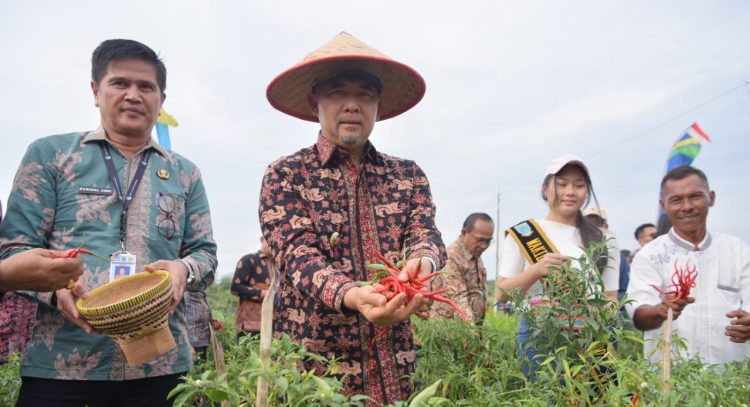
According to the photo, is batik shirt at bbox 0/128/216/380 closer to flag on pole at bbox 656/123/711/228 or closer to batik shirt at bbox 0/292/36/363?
batik shirt at bbox 0/292/36/363

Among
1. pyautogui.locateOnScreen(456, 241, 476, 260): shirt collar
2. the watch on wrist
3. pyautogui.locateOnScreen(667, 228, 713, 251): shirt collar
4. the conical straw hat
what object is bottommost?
the watch on wrist

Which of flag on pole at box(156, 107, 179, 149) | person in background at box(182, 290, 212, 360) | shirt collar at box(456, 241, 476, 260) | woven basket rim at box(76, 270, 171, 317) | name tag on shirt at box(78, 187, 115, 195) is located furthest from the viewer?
flag on pole at box(156, 107, 179, 149)

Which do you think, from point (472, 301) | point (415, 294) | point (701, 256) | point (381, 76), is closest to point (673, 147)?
point (472, 301)

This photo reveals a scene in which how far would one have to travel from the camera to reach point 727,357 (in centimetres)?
281

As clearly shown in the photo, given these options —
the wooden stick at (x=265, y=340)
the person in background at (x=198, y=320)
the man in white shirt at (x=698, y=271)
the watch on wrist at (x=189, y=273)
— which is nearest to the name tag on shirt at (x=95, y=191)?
the watch on wrist at (x=189, y=273)

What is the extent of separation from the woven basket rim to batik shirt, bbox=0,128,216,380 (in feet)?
0.58

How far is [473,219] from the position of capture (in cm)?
543

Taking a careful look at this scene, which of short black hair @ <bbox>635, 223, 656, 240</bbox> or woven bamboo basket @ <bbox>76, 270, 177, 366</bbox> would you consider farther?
short black hair @ <bbox>635, 223, 656, 240</bbox>

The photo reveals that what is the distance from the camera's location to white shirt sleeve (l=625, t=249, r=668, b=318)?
2.79 m

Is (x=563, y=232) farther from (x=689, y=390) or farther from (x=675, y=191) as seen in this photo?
(x=689, y=390)

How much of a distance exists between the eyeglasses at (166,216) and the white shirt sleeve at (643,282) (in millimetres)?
2133

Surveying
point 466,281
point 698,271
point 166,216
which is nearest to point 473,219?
point 466,281

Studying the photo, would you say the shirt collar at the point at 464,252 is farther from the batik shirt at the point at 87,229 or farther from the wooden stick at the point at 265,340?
the wooden stick at the point at 265,340

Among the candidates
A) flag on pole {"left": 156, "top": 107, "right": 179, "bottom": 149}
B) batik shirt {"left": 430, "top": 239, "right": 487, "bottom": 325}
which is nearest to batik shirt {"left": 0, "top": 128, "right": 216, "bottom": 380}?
batik shirt {"left": 430, "top": 239, "right": 487, "bottom": 325}
